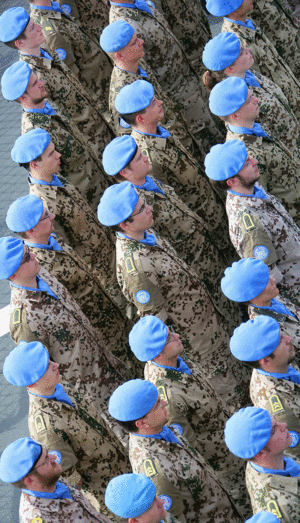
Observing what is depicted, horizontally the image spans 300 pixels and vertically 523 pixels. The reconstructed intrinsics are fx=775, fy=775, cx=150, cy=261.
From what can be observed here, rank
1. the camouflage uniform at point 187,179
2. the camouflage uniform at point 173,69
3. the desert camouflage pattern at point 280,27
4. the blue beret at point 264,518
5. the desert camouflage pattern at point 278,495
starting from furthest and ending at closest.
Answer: the desert camouflage pattern at point 280,27
the camouflage uniform at point 173,69
the camouflage uniform at point 187,179
the desert camouflage pattern at point 278,495
the blue beret at point 264,518

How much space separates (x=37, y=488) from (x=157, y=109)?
2.59 metres

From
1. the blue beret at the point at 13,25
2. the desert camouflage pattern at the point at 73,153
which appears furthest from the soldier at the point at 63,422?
the blue beret at the point at 13,25

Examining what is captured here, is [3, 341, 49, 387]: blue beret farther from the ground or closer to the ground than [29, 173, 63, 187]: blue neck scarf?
farther from the ground

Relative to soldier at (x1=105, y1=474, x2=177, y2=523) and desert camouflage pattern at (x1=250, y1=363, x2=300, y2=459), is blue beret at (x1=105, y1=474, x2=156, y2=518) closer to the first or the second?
soldier at (x1=105, y1=474, x2=177, y2=523)

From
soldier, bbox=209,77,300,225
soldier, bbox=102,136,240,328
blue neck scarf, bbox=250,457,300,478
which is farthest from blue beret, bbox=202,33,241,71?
blue neck scarf, bbox=250,457,300,478

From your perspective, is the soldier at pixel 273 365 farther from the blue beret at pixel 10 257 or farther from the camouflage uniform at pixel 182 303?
the blue beret at pixel 10 257

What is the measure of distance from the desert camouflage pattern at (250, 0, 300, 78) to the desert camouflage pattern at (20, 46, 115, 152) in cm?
150

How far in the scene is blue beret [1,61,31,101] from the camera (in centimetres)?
539

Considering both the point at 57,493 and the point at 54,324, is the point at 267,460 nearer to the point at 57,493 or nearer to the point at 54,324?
the point at 57,493

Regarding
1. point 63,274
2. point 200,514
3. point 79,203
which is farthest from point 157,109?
point 200,514

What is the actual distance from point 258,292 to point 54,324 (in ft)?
4.16

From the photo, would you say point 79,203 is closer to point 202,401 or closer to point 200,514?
point 202,401

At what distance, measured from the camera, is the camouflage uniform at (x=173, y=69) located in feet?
20.0

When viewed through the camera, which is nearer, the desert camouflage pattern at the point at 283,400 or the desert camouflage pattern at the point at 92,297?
the desert camouflage pattern at the point at 283,400
